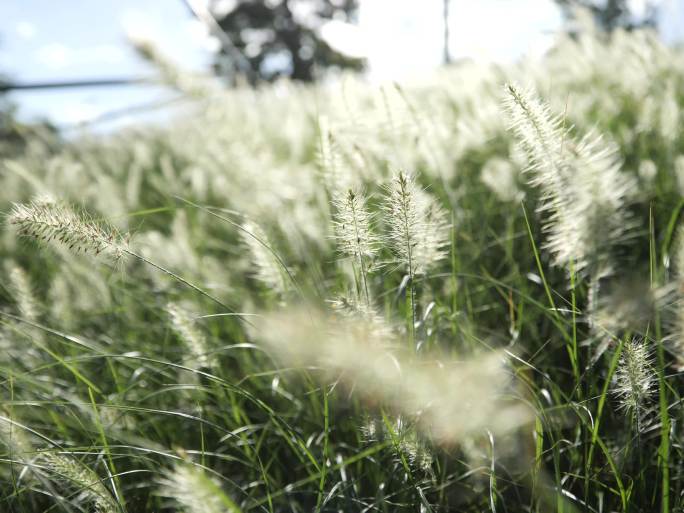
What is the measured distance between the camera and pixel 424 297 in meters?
1.14

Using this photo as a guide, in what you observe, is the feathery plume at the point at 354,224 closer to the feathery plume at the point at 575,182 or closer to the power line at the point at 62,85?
the feathery plume at the point at 575,182

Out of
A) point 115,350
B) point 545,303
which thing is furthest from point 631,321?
point 115,350

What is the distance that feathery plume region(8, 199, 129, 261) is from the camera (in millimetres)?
743

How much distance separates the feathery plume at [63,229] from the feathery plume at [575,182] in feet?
2.10

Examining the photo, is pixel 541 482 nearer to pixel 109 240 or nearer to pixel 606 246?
pixel 606 246

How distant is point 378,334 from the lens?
2.71ft

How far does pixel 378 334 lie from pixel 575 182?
15.0 inches

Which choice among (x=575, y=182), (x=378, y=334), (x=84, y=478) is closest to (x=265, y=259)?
(x=378, y=334)

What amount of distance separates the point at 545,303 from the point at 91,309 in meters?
1.42

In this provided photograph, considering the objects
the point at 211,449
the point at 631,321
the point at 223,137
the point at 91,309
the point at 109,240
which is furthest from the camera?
the point at 223,137

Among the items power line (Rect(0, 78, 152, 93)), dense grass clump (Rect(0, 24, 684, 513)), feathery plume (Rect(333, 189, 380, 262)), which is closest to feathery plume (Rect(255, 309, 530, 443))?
dense grass clump (Rect(0, 24, 684, 513))

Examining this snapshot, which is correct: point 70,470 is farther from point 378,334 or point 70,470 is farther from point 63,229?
point 378,334

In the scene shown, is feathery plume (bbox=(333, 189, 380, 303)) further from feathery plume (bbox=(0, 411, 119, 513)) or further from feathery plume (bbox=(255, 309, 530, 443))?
feathery plume (bbox=(0, 411, 119, 513))

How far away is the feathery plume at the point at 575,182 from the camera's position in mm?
724
